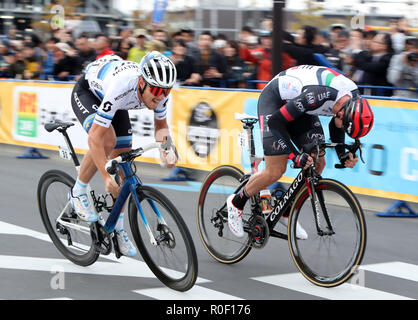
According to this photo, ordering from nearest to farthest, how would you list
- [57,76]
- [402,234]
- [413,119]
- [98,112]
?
[98,112] → [402,234] → [413,119] → [57,76]

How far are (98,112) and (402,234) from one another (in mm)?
4046

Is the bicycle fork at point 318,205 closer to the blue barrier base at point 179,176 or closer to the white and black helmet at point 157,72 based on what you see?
the white and black helmet at point 157,72

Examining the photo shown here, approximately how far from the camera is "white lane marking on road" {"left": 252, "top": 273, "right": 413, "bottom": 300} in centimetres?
534

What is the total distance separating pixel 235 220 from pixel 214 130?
15.1 feet

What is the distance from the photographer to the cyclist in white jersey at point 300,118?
17.3 feet

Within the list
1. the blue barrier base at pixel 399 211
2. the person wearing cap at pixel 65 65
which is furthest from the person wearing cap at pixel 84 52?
the blue barrier base at pixel 399 211

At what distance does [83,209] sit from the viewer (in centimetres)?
582

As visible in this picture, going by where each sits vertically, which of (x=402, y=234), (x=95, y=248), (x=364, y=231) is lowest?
(x=402, y=234)

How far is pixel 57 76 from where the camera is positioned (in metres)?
14.2

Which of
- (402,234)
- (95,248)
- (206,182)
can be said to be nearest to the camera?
(95,248)

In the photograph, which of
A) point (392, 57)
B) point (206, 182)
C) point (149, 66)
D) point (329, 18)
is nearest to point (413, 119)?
point (392, 57)

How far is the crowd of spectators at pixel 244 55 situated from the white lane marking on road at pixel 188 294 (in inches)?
204

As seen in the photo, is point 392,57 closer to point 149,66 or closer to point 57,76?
point 149,66

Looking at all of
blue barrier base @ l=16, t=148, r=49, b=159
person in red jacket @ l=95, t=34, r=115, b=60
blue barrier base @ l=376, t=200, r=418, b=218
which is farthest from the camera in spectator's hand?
blue barrier base @ l=16, t=148, r=49, b=159
